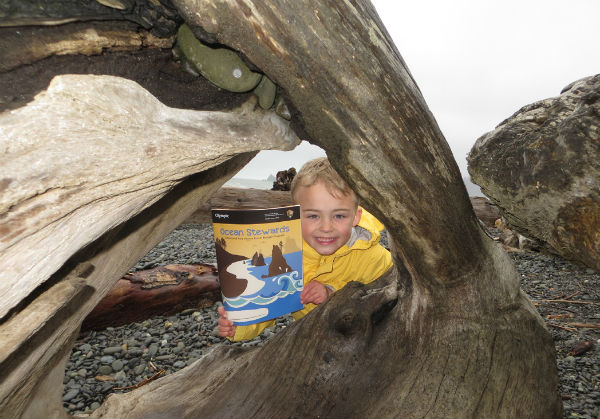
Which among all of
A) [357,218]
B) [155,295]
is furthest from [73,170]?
[155,295]

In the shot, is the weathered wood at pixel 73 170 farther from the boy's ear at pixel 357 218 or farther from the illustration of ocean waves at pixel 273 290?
the boy's ear at pixel 357 218

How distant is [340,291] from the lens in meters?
1.65

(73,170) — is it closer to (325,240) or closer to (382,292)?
(382,292)

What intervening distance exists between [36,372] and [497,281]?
169cm

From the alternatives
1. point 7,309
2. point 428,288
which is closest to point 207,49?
point 7,309

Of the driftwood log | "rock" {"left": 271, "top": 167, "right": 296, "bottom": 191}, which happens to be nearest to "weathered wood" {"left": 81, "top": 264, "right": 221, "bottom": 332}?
the driftwood log

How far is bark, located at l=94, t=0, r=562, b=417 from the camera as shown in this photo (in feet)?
3.46

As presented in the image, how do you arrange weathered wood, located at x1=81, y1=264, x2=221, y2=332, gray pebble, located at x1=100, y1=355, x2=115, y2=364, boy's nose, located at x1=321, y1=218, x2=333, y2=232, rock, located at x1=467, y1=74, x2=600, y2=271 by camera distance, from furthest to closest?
weathered wood, located at x1=81, y1=264, x2=221, y2=332, gray pebble, located at x1=100, y1=355, x2=115, y2=364, boy's nose, located at x1=321, y1=218, x2=333, y2=232, rock, located at x1=467, y1=74, x2=600, y2=271

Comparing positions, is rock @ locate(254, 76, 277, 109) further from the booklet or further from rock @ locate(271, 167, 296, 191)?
rock @ locate(271, 167, 296, 191)

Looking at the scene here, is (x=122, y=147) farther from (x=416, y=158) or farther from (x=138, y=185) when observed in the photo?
(x=416, y=158)

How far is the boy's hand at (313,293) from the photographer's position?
2068 mm

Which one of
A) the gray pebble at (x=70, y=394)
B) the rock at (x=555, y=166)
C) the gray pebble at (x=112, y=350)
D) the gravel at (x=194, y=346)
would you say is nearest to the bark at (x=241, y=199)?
the gravel at (x=194, y=346)

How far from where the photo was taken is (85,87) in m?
0.85

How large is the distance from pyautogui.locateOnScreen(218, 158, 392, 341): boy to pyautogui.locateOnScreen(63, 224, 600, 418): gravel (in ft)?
3.44
